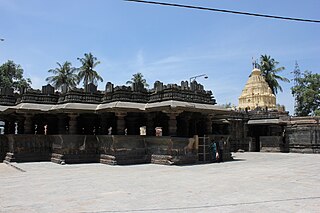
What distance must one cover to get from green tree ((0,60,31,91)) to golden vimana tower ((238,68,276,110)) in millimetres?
33330

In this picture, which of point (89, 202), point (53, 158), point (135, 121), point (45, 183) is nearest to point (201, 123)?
point (135, 121)

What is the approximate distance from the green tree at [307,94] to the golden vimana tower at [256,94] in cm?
345

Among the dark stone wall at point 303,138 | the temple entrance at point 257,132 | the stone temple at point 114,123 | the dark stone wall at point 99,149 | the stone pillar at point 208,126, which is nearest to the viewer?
the dark stone wall at point 99,149

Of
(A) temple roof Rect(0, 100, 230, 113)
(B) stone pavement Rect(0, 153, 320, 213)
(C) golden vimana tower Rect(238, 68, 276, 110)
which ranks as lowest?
(B) stone pavement Rect(0, 153, 320, 213)

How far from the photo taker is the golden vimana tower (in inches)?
1775

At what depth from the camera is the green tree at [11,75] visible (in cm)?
4378

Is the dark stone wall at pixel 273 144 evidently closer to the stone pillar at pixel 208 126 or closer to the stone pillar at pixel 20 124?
the stone pillar at pixel 208 126

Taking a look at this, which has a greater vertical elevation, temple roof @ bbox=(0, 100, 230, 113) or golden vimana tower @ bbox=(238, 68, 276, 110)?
golden vimana tower @ bbox=(238, 68, 276, 110)

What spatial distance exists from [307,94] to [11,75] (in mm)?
42456

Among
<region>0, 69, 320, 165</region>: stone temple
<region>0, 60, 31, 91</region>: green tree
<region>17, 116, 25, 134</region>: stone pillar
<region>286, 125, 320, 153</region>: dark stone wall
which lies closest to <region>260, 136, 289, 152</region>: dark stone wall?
<region>286, 125, 320, 153</region>: dark stone wall

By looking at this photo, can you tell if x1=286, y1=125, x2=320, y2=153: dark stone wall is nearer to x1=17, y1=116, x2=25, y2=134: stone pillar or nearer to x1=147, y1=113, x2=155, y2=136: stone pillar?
x1=147, y1=113, x2=155, y2=136: stone pillar

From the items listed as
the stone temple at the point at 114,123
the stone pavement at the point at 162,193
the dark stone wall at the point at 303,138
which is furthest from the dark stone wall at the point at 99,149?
the dark stone wall at the point at 303,138

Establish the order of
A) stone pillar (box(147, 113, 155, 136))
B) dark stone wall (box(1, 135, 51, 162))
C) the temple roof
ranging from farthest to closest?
stone pillar (box(147, 113, 155, 136))
dark stone wall (box(1, 135, 51, 162))
the temple roof

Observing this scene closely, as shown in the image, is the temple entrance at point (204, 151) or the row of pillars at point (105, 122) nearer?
the row of pillars at point (105, 122)
